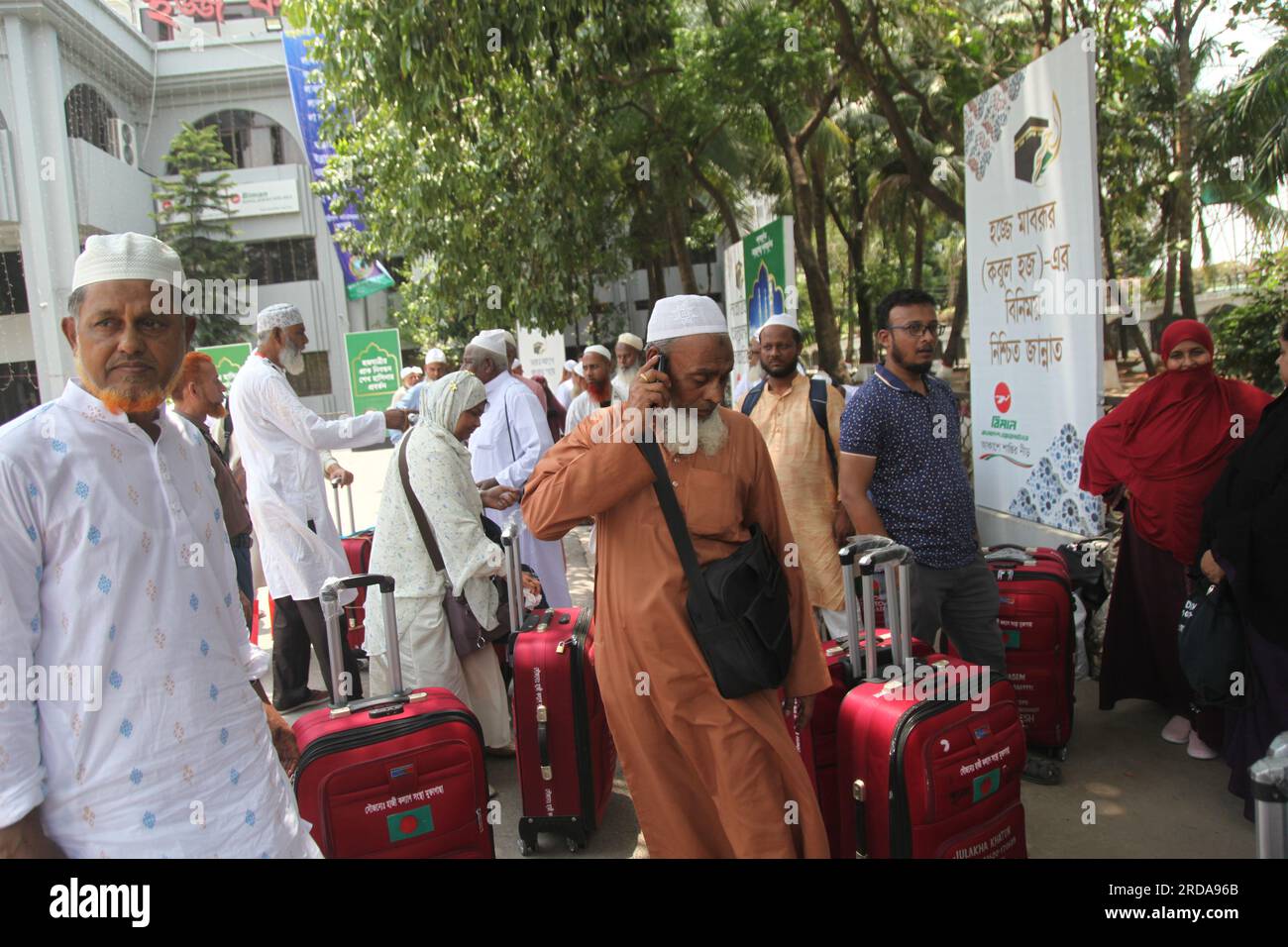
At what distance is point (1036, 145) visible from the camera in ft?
18.5

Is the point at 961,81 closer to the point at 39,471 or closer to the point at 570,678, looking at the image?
the point at 570,678

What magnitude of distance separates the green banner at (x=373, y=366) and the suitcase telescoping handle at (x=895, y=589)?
943 centimetres

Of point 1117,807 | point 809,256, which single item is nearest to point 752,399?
point 1117,807

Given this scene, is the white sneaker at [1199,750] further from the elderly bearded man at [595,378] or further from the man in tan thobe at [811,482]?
the elderly bearded man at [595,378]

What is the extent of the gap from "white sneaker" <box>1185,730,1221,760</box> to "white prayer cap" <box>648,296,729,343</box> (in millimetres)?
3103

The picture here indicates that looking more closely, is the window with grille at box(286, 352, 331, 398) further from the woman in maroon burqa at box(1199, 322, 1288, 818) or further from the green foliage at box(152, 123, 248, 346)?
the woman in maroon burqa at box(1199, 322, 1288, 818)

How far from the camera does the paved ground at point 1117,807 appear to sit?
3.43 m

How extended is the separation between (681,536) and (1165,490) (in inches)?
105

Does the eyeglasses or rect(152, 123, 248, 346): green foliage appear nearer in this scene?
the eyeglasses

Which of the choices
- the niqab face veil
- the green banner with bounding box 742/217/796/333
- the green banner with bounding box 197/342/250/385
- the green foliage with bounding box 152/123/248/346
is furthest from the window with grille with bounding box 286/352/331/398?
the niqab face veil

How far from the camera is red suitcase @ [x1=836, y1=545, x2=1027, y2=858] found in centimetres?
264

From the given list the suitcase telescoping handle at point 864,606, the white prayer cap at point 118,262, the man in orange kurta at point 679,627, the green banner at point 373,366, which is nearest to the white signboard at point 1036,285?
the suitcase telescoping handle at point 864,606

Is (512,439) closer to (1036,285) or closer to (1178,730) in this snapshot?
(1036,285)
